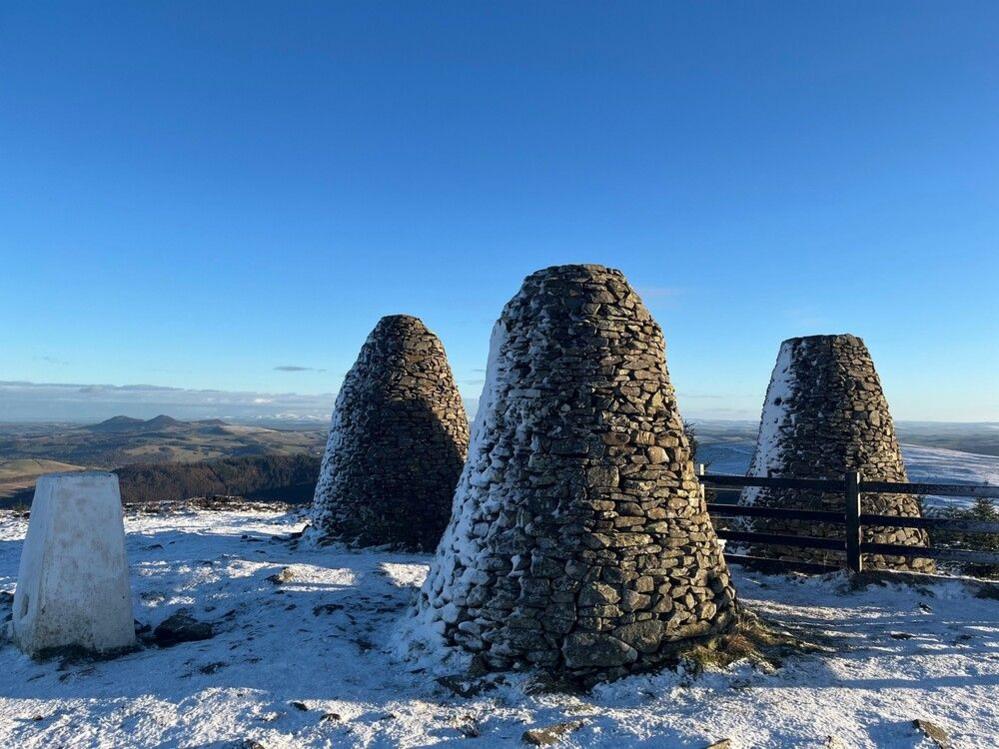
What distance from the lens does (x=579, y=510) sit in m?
6.14

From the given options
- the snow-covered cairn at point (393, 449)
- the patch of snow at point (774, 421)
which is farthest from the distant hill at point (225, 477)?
the patch of snow at point (774, 421)

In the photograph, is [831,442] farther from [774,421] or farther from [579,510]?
[579,510]

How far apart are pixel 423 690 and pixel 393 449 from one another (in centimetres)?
679

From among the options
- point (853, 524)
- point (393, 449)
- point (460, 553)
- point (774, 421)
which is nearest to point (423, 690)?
point (460, 553)

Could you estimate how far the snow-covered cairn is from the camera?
1210 cm

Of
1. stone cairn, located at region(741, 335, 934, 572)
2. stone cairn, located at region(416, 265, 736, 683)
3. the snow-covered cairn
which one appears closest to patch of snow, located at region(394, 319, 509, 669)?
stone cairn, located at region(416, 265, 736, 683)

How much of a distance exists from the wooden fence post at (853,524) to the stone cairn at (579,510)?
3841 mm

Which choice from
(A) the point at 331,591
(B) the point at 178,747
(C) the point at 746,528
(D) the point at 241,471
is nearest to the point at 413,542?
(A) the point at 331,591

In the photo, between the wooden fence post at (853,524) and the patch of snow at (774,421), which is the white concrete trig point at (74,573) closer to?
the wooden fence post at (853,524)

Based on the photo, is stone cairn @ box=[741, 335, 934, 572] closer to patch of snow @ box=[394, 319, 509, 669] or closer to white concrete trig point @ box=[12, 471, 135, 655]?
patch of snow @ box=[394, 319, 509, 669]

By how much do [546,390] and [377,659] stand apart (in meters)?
3.16

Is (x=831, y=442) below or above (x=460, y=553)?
above

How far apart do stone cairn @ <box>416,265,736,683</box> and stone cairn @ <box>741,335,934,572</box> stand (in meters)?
5.10

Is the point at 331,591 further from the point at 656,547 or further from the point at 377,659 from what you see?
the point at 656,547
